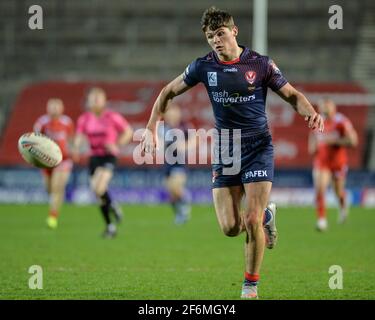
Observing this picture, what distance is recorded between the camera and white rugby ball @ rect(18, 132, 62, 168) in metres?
8.79

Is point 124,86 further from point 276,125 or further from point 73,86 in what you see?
point 276,125

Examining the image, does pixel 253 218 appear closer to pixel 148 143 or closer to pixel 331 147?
pixel 148 143

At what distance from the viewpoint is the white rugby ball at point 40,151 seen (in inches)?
346

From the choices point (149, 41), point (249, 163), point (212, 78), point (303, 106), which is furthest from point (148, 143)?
point (149, 41)

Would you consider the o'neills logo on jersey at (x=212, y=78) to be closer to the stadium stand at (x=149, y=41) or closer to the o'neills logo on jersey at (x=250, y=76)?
the o'neills logo on jersey at (x=250, y=76)

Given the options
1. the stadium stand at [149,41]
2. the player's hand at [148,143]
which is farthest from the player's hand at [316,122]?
the stadium stand at [149,41]

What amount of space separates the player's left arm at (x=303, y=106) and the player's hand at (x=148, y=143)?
1.23 metres

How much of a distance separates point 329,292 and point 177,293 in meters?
1.41

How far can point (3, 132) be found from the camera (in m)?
26.0

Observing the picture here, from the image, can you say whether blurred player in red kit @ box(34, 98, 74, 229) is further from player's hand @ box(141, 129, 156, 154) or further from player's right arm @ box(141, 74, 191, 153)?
player's hand @ box(141, 129, 156, 154)

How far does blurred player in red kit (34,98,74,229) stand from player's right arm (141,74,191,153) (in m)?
7.90

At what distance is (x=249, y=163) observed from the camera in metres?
7.54

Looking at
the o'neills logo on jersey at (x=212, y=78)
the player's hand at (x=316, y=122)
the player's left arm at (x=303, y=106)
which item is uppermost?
the o'neills logo on jersey at (x=212, y=78)

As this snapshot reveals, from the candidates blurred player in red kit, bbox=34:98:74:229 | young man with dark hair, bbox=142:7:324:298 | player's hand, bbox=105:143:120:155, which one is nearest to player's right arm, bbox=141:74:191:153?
young man with dark hair, bbox=142:7:324:298
